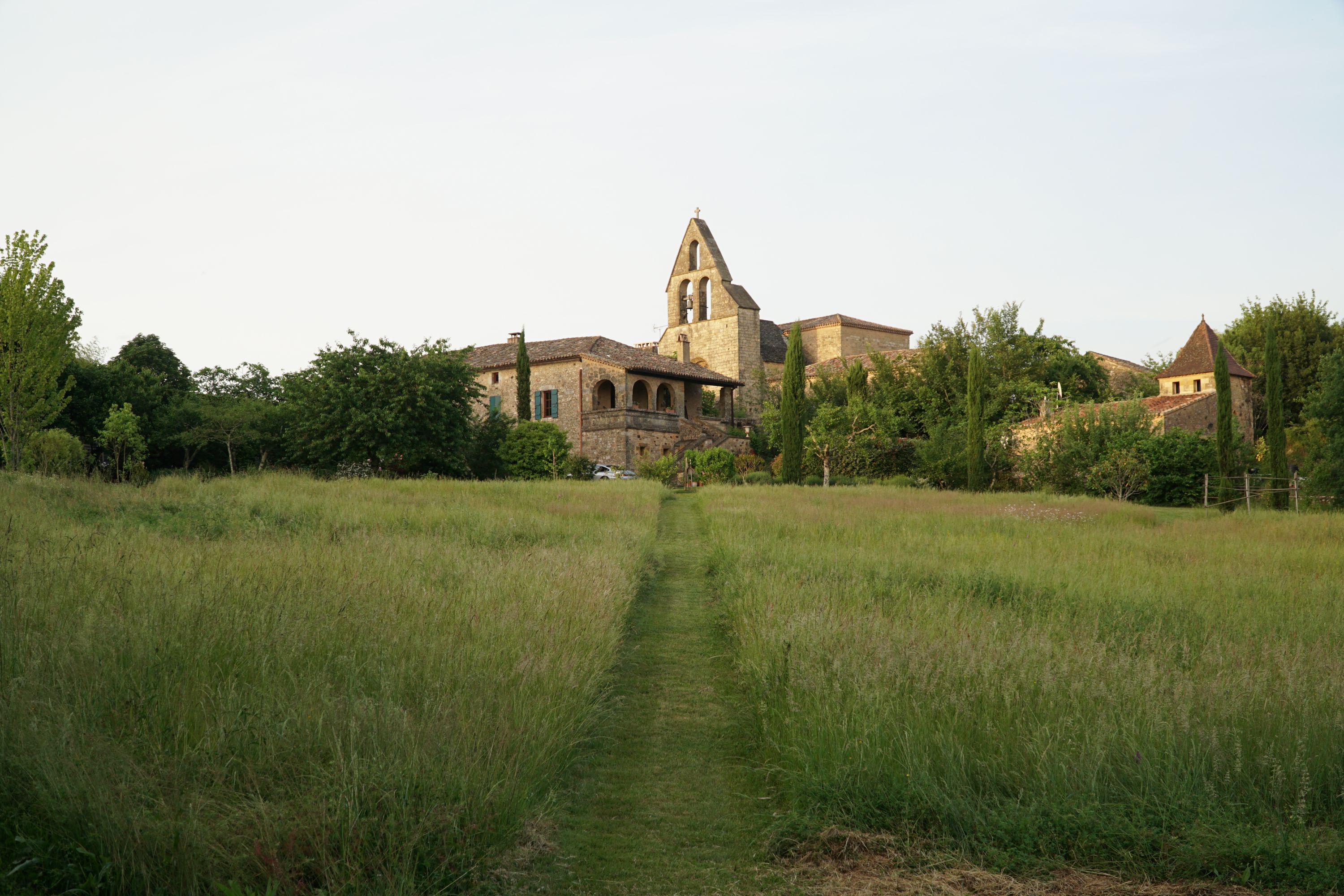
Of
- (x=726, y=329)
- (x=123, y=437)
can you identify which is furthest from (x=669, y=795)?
(x=726, y=329)

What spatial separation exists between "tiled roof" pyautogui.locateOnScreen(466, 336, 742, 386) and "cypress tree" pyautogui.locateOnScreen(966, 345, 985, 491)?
1289cm

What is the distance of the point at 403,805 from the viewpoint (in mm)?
3385

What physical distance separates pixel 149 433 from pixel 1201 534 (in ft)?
101

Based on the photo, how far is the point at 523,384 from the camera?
36.4 meters

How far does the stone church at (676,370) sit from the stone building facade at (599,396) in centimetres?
5

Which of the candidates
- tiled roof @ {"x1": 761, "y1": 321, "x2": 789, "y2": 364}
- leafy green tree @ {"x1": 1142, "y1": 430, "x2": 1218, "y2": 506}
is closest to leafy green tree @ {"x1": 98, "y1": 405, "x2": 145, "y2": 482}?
leafy green tree @ {"x1": 1142, "y1": 430, "x2": 1218, "y2": 506}

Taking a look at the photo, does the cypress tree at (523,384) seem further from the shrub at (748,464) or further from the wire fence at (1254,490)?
the wire fence at (1254,490)

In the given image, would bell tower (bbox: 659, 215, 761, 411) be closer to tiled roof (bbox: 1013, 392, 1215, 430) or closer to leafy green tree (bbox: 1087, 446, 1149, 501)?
tiled roof (bbox: 1013, 392, 1215, 430)

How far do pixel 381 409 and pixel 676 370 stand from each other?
17.6m

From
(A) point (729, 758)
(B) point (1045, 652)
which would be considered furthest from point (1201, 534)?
(A) point (729, 758)

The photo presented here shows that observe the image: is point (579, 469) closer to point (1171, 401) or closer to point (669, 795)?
point (1171, 401)

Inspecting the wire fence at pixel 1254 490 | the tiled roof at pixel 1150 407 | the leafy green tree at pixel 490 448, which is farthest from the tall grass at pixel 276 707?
the tiled roof at pixel 1150 407

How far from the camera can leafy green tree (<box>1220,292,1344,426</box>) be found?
43.0 meters

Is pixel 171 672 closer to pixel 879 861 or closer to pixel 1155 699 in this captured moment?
pixel 879 861
